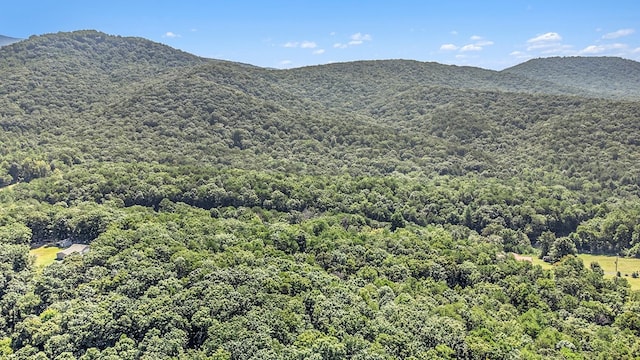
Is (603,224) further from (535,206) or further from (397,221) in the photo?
(397,221)

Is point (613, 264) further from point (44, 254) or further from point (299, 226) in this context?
point (44, 254)

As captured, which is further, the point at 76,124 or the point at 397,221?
the point at 76,124

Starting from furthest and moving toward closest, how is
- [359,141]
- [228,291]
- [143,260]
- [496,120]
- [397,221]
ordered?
[496,120] → [359,141] → [397,221] → [143,260] → [228,291]

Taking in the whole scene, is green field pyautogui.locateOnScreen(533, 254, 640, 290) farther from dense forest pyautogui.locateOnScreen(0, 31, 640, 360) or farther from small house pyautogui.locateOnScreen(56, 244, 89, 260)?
small house pyautogui.locateOnScreen(56, 244, 89, 260)

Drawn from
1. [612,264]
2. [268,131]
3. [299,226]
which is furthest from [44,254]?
[268,131]

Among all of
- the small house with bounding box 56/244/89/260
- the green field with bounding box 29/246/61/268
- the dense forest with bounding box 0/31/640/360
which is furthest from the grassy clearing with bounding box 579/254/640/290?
the green field with bounding box 29/246/61/268

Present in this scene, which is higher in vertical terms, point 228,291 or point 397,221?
point 228,291

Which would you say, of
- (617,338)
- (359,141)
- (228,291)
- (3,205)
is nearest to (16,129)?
(3,205)

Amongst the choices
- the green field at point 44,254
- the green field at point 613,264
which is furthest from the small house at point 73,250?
the green field at point 613,264
